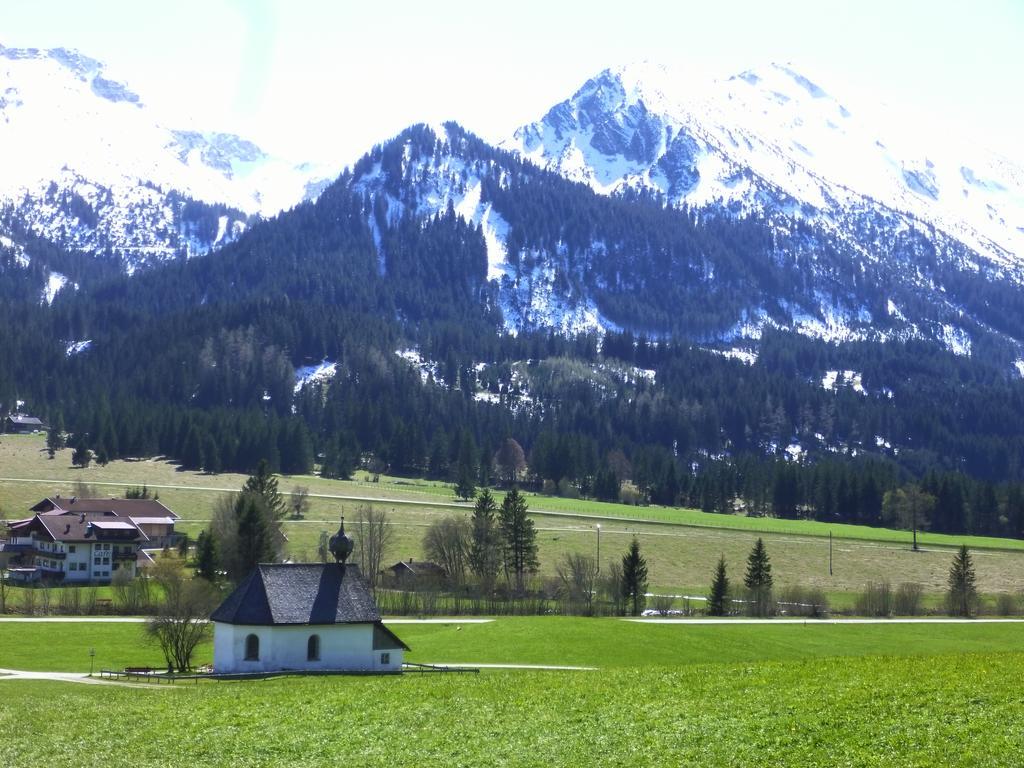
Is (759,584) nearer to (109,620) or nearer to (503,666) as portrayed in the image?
(503,666)

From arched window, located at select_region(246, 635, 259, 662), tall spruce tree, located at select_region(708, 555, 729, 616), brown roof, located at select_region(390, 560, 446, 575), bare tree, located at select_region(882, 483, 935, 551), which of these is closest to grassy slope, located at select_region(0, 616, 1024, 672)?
arched window, located at select_region(246, 635, 259, 662)

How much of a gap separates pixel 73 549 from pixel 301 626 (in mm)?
59583

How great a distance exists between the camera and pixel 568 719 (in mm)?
36656

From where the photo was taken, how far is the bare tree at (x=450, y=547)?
116 metres

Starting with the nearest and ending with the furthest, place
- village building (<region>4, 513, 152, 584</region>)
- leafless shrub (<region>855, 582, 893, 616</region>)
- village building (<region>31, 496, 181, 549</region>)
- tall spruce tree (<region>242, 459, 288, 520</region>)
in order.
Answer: leafless shrub (<region>855, 582, 893, 616</region>)
village building (<region>4, 513, 152, 584</region>)
tall spruce tree (<region>242, 459, 288, 520</region>)
village building (<region>31, 496, 181, 549</region>)

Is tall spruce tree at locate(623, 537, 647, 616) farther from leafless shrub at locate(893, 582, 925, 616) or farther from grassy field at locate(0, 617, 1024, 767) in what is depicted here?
grassy field at locate(0, 617, 1024, 767)

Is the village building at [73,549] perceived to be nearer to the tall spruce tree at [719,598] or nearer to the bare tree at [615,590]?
the bare tree at [615,590]

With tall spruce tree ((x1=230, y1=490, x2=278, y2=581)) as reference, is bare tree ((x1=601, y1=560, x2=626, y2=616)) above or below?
below

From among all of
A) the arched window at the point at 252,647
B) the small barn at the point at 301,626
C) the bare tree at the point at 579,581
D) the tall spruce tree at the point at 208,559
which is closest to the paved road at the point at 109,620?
the bare tree at the point at 579,581

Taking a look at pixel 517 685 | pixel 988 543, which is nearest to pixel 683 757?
pixel 517 685

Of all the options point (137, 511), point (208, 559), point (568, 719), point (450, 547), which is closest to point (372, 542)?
point (450, 547)

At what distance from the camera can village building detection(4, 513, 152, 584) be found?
112m

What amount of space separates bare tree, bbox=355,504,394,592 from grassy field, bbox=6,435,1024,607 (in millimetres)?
1650

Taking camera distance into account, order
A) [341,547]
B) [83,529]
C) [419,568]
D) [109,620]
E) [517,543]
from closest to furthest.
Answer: [341,547], [109,620], [419,568], [83,529], [517,543]
